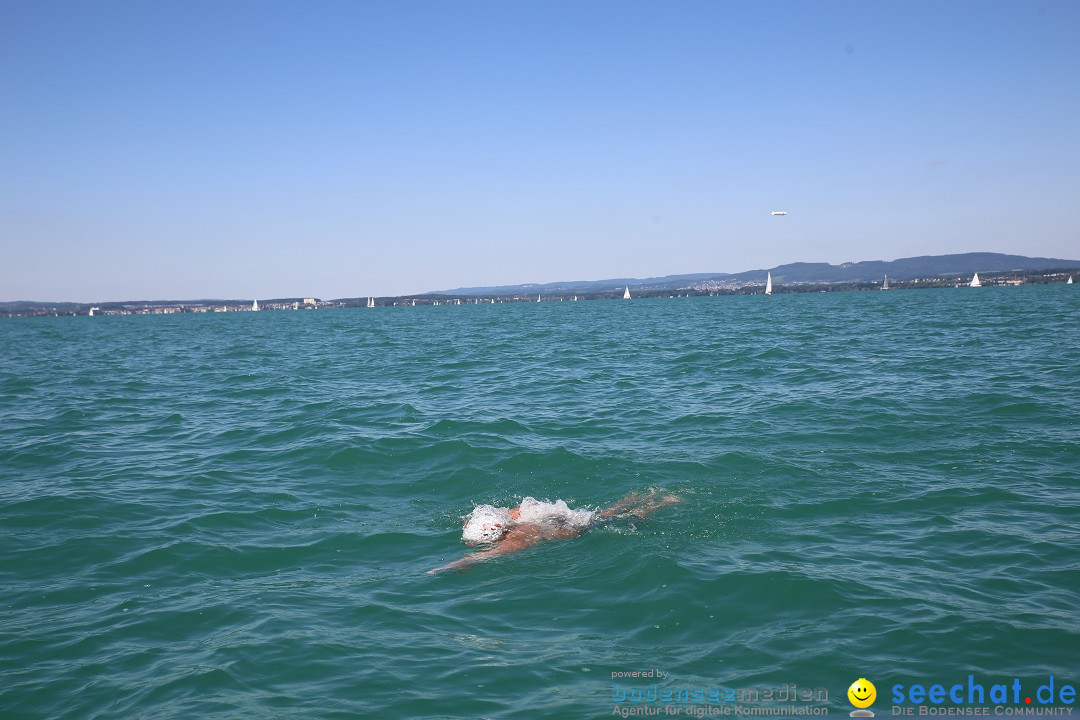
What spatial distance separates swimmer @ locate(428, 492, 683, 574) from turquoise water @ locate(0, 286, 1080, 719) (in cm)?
37

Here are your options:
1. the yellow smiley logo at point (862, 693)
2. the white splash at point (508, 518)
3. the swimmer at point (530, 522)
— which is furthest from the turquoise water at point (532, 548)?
the white splash at point (508, 518)

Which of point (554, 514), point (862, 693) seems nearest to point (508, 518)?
point (554, 514)

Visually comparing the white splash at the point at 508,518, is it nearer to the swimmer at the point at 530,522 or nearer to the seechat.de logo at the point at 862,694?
the swimmer at the point at 530,522

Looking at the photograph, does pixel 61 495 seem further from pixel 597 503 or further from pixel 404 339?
pixel 404 339

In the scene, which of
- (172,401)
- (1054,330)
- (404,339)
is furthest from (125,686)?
(404,339)

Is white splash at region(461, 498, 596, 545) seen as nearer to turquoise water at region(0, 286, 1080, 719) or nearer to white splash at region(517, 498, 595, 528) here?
white splash at region(517, 498, 595, 528)

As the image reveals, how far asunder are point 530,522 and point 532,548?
909 millimetres

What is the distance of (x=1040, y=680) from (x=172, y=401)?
25625 millimetres

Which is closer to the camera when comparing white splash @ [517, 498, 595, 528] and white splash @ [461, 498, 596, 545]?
white splash @ [461, 498, 596, 545]

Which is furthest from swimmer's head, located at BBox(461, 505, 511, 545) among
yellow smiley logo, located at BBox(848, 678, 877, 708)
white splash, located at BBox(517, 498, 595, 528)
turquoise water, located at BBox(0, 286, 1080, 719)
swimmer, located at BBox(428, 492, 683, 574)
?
yellow smiley logo, located at BBox(848, 678, 877, 708)

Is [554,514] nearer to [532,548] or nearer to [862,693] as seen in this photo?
[532,548]

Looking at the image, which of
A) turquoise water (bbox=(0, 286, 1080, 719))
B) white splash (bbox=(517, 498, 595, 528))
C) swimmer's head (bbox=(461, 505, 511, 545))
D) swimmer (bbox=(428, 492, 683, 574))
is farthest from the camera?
white splash (bbox=(517, 498, 595, 528))

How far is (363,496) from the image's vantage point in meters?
13.9

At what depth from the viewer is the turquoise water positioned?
7.23 m
